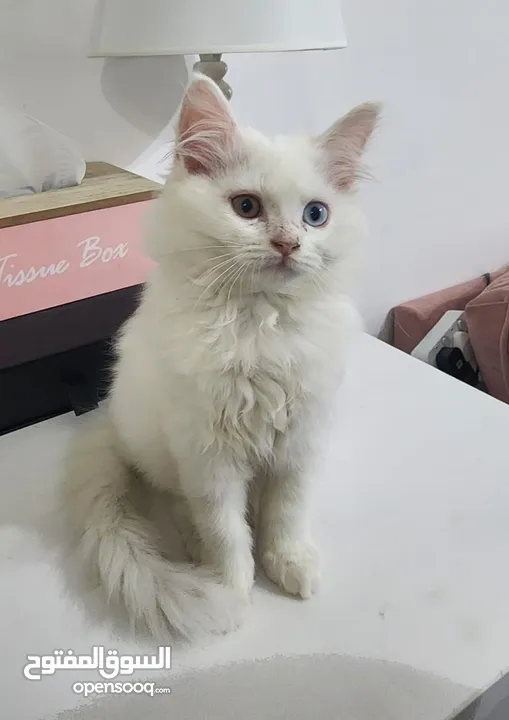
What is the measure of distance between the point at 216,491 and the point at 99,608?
176 mm

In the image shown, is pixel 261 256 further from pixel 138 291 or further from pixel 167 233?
pixel 138 291

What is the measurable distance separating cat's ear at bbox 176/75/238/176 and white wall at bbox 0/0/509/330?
298 mm

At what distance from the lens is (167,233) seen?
659mm

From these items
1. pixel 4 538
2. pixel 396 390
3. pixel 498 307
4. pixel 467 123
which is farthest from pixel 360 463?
pixel 467 123

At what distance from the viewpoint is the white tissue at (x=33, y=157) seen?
3.13 ft

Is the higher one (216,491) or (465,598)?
(216,491)

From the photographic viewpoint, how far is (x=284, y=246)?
603 millimetres

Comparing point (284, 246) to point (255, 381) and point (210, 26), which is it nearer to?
point (255, 381)

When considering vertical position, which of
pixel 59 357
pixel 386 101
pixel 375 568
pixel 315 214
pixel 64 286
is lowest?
pixel 375 568

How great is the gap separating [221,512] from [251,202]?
328 mm

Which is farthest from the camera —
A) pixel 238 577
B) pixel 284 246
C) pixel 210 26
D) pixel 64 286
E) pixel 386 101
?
pixel 386 101

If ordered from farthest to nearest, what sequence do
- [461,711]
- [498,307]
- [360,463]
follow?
[498,307] → [360,463] → [461,711]

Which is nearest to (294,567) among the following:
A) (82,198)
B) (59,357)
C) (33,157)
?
(59,357)

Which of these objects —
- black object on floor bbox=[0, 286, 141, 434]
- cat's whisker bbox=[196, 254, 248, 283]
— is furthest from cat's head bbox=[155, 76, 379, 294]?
black object on floor bbox=[0, 286, 141, 434]
